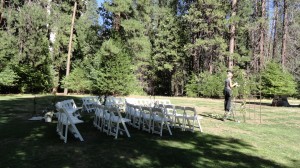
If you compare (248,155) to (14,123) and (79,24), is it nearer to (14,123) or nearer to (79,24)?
(14,123)

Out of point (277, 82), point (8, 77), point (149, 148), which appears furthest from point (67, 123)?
point (8, 77)

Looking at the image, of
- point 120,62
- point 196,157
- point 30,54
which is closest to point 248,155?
point 196,157

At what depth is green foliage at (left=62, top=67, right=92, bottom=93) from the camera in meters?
27.2

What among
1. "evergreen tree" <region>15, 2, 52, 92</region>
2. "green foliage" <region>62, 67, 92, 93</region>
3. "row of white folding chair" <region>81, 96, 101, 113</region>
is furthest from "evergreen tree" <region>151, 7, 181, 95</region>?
"row of white folding chair" <region>81, 96, 101, 113</region>

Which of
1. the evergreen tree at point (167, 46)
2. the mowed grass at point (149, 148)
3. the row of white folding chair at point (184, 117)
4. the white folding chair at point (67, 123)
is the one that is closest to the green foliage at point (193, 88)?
the evergreen tree at point (167, 46)

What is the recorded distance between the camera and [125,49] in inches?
1056

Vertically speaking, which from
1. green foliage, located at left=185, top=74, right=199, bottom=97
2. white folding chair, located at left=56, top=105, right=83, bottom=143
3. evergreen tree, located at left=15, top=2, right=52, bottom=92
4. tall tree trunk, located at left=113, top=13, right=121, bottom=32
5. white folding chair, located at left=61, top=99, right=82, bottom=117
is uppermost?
tall tree trunk, located at left=113, top=13, right=121, bottom=32

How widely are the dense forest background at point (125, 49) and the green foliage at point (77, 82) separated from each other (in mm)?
88

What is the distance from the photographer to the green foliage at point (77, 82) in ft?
89.4

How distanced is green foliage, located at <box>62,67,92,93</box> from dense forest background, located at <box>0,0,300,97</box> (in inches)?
3.5

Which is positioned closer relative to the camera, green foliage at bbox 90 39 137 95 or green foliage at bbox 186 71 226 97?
green foliage at bbox 90 39 137 95

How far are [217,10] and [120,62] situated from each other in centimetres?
1228

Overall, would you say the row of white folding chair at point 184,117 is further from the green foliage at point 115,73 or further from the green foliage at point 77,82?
the green foliage at point 77,82

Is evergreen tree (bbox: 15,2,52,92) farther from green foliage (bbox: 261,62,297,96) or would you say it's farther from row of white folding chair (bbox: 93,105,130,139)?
row of white folding chair (bbox: 93,105,130,139)
